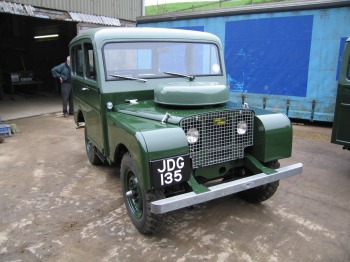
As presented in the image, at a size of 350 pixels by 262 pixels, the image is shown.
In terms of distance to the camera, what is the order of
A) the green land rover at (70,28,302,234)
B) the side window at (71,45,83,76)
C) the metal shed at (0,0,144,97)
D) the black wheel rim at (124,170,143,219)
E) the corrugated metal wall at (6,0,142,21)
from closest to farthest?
the green land rover at (70,28,302,234)
the black wheel rim at (124,170,143,219)
the side window at (71,45,83,76)
the corrugated metal wall at (6,0,142,21)
the metal shed at (0,0,144,97)

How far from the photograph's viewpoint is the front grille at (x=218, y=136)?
2.90 meters

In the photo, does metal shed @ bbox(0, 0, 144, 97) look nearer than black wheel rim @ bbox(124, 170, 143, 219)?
No

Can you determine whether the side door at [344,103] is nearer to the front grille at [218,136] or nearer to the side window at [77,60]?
the front grille at [218,136]

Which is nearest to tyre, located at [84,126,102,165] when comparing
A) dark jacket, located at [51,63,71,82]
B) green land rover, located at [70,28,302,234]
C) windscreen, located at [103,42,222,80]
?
green land rover, located at [70,28,302,234]

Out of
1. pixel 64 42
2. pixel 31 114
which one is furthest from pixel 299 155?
pixel 64 42

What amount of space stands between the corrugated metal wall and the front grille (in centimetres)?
780

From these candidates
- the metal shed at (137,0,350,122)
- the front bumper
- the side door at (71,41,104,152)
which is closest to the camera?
the front bumper

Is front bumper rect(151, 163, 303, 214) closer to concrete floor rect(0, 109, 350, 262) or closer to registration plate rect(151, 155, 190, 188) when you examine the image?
registration plate rect(151, 155, 190, 188)

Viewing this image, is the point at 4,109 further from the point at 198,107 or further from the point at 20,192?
the point at 198,107

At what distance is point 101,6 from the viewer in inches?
419

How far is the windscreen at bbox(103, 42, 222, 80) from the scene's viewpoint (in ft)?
12.2

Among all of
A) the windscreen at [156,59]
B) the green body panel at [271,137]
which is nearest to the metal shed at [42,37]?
the windscreen at [156,59]

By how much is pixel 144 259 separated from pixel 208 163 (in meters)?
1.04

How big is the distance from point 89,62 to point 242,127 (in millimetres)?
2144
